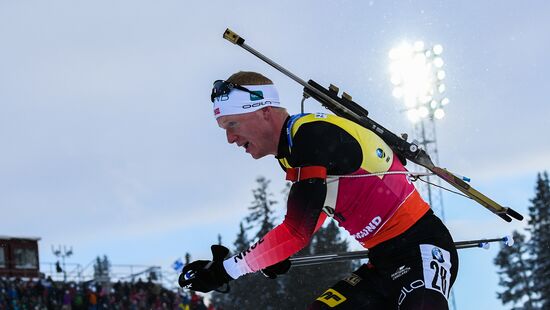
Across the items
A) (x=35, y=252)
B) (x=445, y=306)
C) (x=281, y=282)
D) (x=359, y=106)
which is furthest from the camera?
(x=281, y=282)

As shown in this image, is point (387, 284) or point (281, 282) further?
point (281, 282)

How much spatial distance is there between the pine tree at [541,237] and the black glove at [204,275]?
39.9 m

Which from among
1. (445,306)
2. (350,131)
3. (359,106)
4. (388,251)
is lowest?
(445,306)

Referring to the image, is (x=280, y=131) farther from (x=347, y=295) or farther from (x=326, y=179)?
(x=347, y=295)

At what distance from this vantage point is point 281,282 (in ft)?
149

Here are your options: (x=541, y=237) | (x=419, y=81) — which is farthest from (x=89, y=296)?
(x=541, y=237)

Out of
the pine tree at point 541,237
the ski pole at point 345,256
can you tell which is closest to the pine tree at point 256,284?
the pine tree at point 541,237

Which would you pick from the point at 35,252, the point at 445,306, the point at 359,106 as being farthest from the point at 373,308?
the point at 35,252

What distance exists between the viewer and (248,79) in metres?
4.53

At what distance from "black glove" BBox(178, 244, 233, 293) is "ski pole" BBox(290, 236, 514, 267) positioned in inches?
27.0

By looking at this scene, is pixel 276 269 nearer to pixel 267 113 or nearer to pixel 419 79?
pixel 267 113

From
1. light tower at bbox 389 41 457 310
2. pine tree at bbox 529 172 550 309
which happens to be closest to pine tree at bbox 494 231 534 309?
pine tree at bbox 529 172 550 309

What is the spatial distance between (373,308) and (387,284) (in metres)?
0.17

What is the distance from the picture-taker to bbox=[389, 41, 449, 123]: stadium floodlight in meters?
23.9
